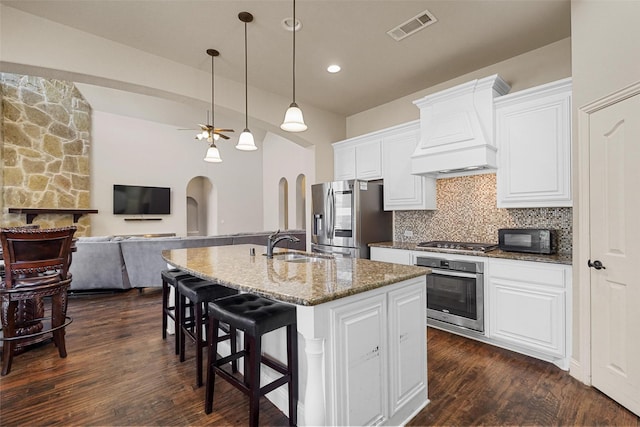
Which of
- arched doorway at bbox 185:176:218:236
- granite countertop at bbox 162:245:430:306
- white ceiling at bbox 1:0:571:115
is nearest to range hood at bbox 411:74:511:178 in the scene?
white ceiling at bbox 1:0:571:115

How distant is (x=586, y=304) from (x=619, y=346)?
0.29 metres

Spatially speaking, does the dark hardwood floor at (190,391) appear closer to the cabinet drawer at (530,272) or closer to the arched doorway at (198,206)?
the cabinet drawer at (530,272)

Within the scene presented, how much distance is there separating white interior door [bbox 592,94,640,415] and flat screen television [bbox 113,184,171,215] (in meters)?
8.34

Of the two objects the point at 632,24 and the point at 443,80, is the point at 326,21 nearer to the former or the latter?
the point at 443,80

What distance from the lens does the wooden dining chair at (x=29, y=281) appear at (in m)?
2.39

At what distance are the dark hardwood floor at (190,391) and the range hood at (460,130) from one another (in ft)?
5.73

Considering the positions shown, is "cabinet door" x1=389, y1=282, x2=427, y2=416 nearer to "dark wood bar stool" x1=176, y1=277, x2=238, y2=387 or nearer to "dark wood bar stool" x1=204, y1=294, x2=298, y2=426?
"dark wood bar stool" x1=204, y1=294, x2=298, y2=426

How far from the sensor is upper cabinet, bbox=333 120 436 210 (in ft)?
12.2

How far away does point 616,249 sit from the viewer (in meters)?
2.01

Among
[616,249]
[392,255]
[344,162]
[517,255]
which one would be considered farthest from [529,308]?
[344,162]

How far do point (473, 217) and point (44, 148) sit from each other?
814 centimetres

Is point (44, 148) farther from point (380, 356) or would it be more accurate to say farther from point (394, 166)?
point (380, 356)

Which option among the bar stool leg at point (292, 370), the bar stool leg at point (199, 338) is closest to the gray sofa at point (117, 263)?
the bar stool leg at point (199, 338)

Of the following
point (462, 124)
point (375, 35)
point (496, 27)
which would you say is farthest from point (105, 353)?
point (496, 27)
